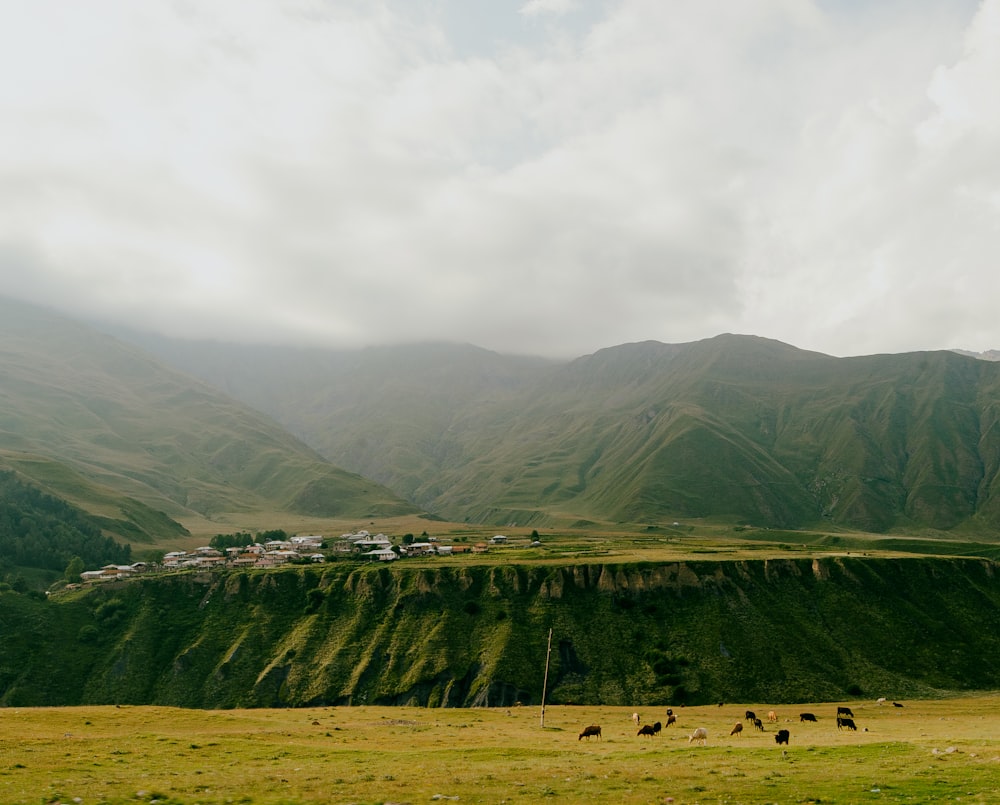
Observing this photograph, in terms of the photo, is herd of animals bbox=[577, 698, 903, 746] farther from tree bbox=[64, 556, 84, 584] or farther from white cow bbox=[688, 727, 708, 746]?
tree bbox=[64, 556, 84, 584]

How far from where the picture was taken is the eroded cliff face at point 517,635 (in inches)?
4469

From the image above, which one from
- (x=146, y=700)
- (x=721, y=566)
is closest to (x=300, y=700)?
(x=146, y=700)

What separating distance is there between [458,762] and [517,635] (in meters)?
84.3

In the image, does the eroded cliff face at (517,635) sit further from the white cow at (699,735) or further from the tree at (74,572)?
the white cow at (699,735)

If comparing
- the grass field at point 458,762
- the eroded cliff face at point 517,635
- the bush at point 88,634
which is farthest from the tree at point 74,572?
the grass field at point 458,762

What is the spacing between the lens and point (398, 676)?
4663 inches

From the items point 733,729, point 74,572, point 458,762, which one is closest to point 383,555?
point 74,572

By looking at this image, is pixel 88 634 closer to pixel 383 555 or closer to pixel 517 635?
pixel 383 555

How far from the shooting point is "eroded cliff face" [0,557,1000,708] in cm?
11350

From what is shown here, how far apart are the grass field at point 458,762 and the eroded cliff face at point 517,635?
142ft

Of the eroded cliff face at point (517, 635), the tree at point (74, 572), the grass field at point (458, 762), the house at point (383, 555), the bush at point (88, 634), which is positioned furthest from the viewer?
the house at point (383, 555)

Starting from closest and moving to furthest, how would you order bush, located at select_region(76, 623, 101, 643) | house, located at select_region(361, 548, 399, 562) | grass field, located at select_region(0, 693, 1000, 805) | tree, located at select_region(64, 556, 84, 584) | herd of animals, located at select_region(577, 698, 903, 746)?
grass field, located at select_region(0, 693, 1000, 805)
herd of animals, located at select_region(577, 698, 903, 746)
bush, located at select_region(76, 623, 101, 643)
tree, located at select_region(64, 556, 84, 584)
house, located at select_region(361, 548, 399, 562)

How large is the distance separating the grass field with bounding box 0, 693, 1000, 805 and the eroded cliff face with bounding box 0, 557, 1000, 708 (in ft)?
142

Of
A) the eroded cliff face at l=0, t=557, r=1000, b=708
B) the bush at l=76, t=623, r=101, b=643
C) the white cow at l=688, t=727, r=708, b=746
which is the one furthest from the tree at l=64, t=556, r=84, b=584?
the white cow at l=688, t=727, r=708, b=746
